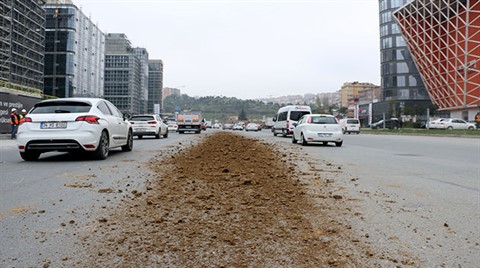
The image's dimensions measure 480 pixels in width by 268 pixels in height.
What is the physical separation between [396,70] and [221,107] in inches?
2993

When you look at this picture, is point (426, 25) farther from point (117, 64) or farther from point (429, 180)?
point (117, 64)

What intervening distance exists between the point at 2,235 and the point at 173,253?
169cm

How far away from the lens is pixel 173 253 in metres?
2.74

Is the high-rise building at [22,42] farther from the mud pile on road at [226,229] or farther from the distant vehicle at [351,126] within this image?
the mud pile on road at [226,229]

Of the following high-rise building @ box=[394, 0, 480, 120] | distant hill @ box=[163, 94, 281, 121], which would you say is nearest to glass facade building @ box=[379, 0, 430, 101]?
high-rise building @ box=[394, 0, 480, 120]

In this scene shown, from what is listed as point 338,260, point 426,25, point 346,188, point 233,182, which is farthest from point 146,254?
point 426,25

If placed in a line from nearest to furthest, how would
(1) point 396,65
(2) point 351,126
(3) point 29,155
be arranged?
(3) point 29,155 → (2) point 351,126 → (1) point 396,65

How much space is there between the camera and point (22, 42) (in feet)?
177

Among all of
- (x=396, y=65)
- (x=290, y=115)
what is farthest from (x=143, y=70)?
(x=290, y=115)

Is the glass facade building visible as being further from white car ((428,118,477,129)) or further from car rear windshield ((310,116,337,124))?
car rear windshield ((310,116,337,124))

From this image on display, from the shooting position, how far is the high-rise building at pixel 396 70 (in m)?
82.0

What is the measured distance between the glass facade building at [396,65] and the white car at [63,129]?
3292 inches

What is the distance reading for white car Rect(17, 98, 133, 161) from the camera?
8.45 m

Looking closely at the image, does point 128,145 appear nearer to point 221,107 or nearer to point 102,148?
point 102,148
